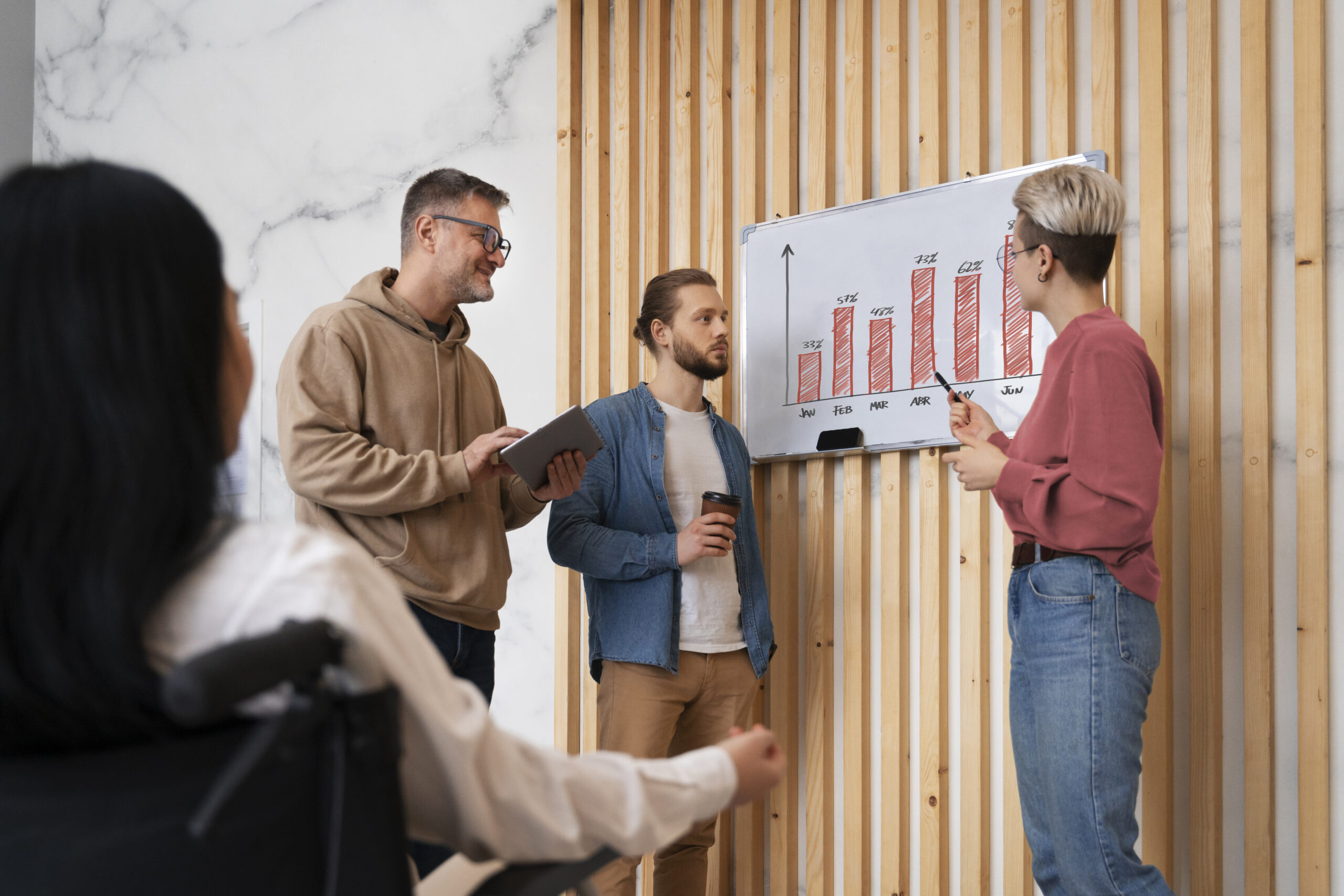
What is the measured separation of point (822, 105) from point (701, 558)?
4.52 ft

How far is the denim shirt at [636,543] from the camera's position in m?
2.80

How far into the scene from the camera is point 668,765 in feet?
3.61

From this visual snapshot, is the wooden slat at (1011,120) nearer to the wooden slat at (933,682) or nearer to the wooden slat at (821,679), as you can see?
the wooden slat at (933,682)

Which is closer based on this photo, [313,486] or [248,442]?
[313,486]

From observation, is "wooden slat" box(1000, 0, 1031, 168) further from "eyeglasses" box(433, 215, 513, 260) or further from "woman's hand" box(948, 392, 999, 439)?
"eyeglasses" box(433, 215, 513, 260)

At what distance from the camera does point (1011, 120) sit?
282 cm

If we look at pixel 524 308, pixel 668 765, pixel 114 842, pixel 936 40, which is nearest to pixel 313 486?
pixel 668 765

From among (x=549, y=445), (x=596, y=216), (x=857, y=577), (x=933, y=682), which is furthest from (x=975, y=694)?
(x=596, y=216)

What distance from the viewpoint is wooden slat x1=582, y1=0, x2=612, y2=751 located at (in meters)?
3.57

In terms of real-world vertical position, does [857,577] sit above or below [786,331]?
below

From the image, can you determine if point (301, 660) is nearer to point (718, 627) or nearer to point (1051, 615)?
point (1051, 615)

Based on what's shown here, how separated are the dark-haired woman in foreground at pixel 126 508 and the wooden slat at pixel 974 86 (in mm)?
2386

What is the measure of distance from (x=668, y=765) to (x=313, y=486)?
1.36 m

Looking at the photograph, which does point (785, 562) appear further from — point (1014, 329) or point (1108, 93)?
point (1108, 93)
